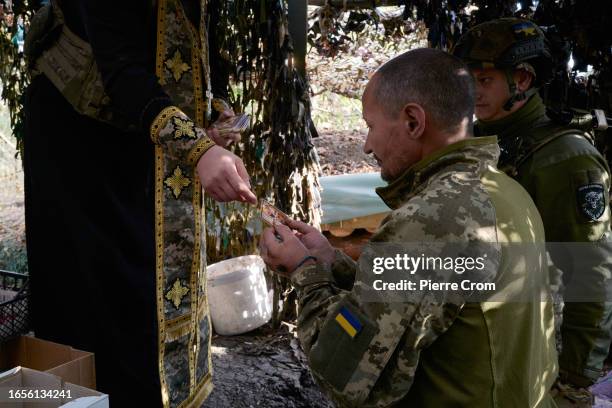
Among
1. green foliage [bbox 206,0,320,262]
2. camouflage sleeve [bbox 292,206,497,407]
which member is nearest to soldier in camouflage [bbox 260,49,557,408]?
camouflage sleeve [bbox 292,206,497,407]

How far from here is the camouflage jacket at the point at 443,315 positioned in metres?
1.33

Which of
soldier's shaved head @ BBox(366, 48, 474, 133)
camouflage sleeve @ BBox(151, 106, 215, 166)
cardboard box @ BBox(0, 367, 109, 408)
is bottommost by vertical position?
cardboard box @ BBox(0, 367, 109, 408)

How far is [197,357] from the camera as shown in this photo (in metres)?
2.24

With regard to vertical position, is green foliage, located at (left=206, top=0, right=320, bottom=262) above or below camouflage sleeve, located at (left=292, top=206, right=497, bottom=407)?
above

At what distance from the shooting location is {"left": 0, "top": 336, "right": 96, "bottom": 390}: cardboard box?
70.3 inches

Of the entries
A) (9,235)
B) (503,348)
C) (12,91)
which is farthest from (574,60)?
(9,235)

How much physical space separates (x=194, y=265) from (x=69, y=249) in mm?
423

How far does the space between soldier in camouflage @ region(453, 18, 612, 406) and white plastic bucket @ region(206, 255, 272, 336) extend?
243 centimetres

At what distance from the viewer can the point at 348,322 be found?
4.46 feet

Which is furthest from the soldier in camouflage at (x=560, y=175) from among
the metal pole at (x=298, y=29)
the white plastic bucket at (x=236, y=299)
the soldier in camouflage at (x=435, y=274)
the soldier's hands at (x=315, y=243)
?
the white plastic bucket at (x=236, y=299)

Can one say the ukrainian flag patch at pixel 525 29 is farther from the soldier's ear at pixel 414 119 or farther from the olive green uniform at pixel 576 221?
the soldier's ear at pixel 414 119

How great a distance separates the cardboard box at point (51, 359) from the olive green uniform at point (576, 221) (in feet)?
5.28

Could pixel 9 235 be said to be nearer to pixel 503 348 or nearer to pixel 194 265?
pixel 194 265

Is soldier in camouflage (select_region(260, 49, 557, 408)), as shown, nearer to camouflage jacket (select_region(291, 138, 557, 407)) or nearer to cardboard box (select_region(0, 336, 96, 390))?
camouflage jacket (select_region(291, 138, 557, 407))
